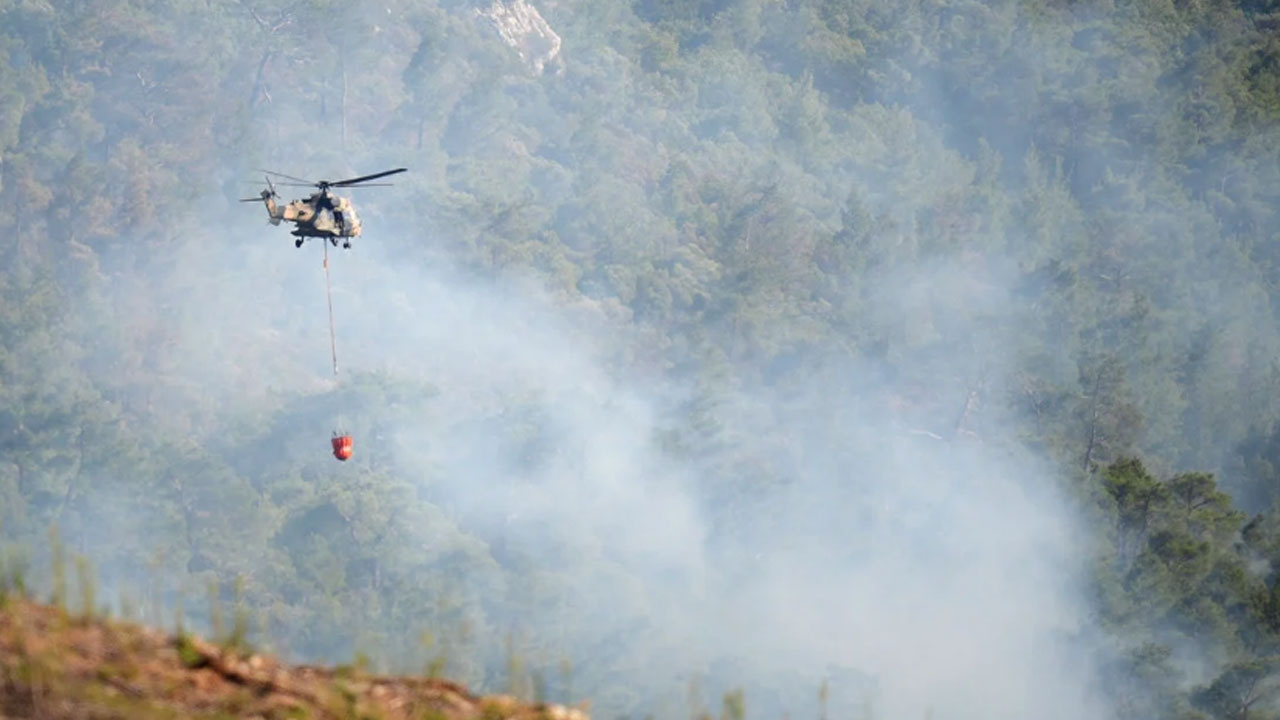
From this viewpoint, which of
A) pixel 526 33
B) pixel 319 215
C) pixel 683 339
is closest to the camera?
pixel 319 215

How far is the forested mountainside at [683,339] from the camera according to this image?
7944 cm

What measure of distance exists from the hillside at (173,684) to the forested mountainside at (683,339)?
46549 millimetres

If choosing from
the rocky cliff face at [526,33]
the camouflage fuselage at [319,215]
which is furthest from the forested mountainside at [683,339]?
the camouflage fuselage at [319,215]

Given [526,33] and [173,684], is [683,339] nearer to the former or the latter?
[526,33]

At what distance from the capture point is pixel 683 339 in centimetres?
11125

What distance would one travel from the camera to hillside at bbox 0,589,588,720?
971cm

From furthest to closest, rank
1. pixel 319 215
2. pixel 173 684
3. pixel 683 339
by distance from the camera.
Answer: pixel 683 339 → pixel 319 215 → pixel 173 684

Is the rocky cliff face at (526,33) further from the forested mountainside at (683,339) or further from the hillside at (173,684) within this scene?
the hillside at (173,684)

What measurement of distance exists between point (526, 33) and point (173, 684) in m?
134

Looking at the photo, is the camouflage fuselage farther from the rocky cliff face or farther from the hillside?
the rocky cliff face

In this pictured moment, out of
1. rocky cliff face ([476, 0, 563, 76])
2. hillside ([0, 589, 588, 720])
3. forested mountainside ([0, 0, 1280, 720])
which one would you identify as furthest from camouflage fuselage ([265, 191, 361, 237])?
rocky cliff face ([476, 0, 563, 76])

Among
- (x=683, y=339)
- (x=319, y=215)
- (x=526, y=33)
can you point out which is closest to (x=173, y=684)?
(x=319, y=215)

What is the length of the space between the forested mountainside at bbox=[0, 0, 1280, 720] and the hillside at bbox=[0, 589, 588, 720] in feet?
153

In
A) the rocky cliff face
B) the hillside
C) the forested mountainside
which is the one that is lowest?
the hillside
